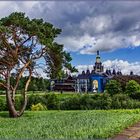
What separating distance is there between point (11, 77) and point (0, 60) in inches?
81.2

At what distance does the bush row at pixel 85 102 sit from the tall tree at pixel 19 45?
588 cm

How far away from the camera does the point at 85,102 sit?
1045 inches

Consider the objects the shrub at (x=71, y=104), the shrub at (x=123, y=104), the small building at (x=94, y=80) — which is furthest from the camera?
the small building at (x=94, y=80)

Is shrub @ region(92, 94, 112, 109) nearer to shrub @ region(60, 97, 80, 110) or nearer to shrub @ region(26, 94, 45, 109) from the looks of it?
shrub @ region(60, 97, 80, 110)

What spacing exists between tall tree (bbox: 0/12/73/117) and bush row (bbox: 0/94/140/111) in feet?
19.3

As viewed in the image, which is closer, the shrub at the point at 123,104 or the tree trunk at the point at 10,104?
the tree trunk at the point at 10,104

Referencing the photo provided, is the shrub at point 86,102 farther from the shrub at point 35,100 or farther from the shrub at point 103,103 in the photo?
the shrub at point 35,100

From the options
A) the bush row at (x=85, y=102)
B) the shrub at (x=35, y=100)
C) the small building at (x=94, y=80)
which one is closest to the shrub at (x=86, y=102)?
the bush row at (x=85, y=102)

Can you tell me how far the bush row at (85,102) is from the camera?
84.1 ft

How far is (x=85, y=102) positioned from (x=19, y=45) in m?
7.43

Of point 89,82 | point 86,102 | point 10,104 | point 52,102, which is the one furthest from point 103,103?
point 89,82

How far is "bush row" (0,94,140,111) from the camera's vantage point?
25625 millimetres

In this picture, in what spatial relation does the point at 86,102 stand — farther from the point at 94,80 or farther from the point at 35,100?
the point at 94,80

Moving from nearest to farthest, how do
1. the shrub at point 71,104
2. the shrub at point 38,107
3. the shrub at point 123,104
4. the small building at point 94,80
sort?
1. the shrub at point 123,104
2. the shrub at point 38,107
3. the shrub at point 71,104
4. the small building at point 94,80
